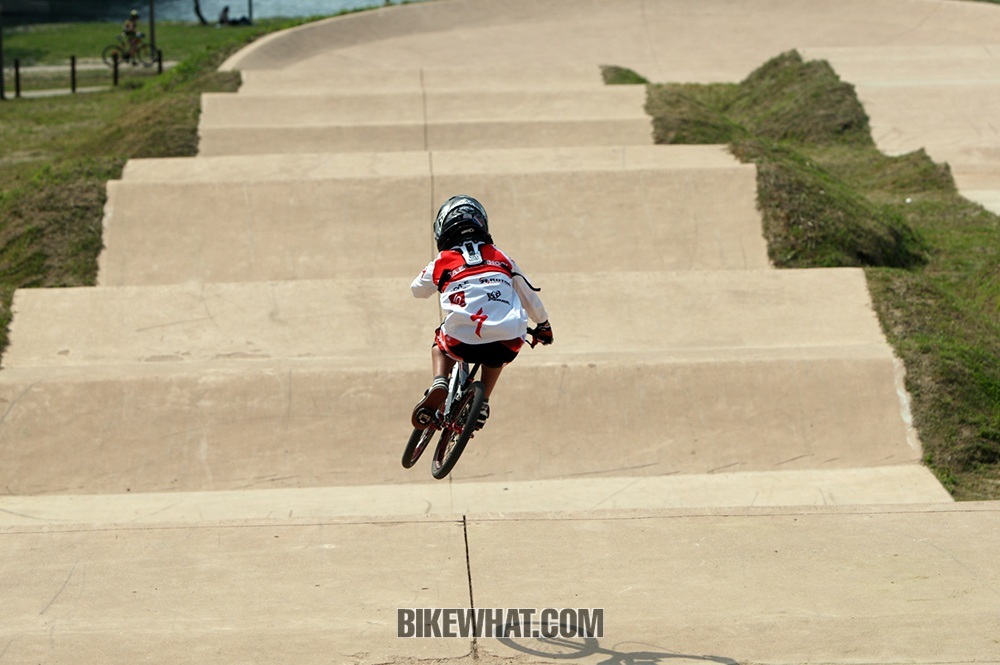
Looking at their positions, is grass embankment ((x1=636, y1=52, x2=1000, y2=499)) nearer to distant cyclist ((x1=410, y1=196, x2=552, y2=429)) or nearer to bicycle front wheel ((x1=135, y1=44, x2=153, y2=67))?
distant cyclist ((x1=410, y1=196, x2=552, y2=429))

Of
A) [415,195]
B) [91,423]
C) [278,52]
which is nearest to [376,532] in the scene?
[91,423]

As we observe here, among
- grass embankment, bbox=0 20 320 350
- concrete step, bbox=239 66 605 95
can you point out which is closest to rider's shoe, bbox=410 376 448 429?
grass embankment, bbox=0 20 320 350

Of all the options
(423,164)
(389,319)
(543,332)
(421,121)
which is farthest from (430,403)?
(421,121)

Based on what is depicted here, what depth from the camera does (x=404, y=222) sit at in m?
15.5

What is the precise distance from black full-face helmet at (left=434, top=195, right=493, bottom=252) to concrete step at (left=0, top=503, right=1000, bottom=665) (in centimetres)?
211

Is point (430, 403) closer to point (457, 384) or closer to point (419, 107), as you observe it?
point (457, 384)

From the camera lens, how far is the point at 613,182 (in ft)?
52.4

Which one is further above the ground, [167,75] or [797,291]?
[797,291]

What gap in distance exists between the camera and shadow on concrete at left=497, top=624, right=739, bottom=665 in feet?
21.5

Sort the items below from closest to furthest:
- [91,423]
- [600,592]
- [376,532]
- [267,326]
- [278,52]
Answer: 1. [600,592]
2. [376,532]
3. [91,423]
4. [267,326]
5. [278,52]

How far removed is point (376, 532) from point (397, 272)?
699cm

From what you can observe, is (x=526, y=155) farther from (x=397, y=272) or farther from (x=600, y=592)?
(x=600, y=592)

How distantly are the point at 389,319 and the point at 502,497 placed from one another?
9.93 ft

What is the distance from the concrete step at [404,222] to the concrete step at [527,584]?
6.81m
